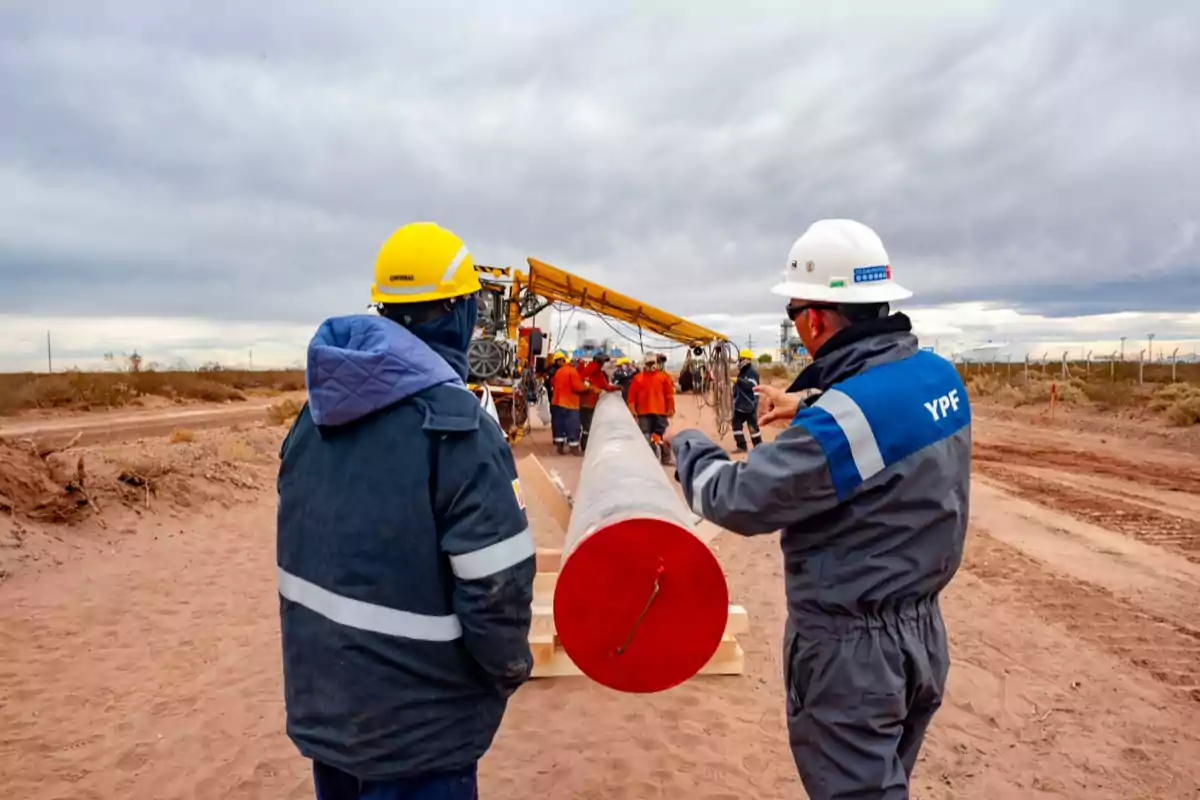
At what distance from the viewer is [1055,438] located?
1836 cm

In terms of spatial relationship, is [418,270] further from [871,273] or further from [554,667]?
[554,667]

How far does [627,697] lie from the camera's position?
16.1ft

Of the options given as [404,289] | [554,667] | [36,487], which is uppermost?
[404,289]

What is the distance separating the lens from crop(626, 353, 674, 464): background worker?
13.6m

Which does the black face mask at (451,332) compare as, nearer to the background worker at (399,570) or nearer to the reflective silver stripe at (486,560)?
the background worker at (399,570)

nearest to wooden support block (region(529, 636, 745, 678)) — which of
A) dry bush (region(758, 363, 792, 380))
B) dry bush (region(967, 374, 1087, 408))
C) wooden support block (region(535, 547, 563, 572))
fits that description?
wooden support block (region(535, 547, 563, 572))

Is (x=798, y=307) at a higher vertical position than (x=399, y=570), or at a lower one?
higher

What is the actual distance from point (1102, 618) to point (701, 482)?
211 inches

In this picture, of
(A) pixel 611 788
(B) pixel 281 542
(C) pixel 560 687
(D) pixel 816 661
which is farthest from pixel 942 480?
(C) pixel 560 687

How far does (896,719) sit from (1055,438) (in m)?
18.8

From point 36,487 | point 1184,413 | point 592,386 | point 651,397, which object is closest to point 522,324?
point 592,386

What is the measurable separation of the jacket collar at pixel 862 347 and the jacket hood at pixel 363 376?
44.0 inches

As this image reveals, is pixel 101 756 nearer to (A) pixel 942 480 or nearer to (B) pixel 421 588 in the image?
(B) pixel 421 588

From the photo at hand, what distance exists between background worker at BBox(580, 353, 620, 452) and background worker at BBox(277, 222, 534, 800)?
12576mm
